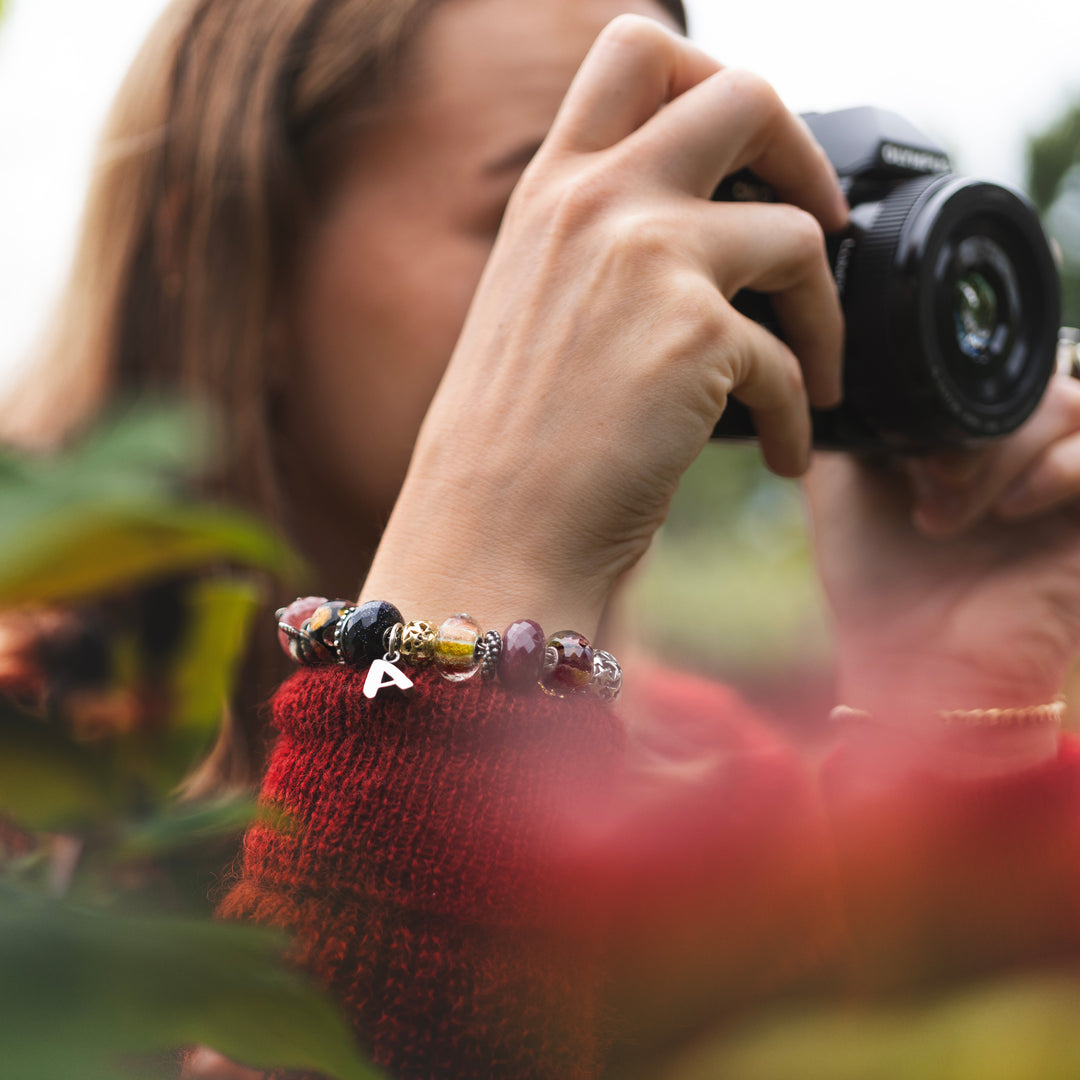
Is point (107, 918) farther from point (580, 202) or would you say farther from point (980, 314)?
point (980, 314)

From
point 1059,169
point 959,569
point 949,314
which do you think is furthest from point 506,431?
point 1059,169

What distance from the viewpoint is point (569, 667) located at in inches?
16.9

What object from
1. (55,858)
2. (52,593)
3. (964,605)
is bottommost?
(964,605)

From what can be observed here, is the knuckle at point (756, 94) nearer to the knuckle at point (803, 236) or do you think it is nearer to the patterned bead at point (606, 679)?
the knuckle at point (803, 236)

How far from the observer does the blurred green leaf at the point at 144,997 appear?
0.10 meters

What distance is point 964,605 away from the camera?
0.73 meters

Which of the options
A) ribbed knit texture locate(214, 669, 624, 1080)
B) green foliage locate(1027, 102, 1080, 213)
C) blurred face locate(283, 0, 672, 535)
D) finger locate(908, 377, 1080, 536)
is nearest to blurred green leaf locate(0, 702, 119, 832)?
ribbed knit texture locate(214, 669, 624, 1080)

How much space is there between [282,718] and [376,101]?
17.1 inches

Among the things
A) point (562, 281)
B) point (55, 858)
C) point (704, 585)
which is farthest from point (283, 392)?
point (704, 585)

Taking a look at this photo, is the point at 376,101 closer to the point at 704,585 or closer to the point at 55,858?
the point at 55,858

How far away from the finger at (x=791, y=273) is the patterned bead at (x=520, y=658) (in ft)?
0.72

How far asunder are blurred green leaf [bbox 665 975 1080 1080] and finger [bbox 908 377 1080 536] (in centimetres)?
57

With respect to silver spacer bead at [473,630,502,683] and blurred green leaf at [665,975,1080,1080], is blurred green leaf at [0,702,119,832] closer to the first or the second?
Answer: blurred green leaf at [665,975,1080,1080]

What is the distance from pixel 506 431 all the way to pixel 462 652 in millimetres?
114
